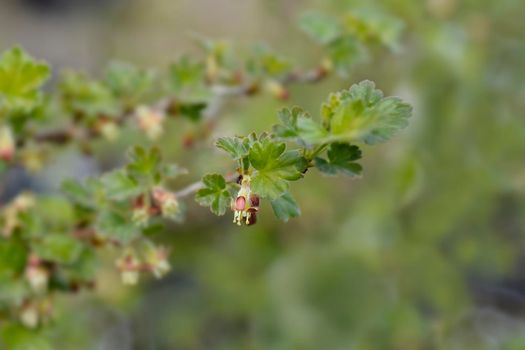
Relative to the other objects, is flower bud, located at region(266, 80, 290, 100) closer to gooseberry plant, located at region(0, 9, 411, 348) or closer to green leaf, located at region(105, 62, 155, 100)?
gooseberry plant, located at region(0, 9, 411, 348)

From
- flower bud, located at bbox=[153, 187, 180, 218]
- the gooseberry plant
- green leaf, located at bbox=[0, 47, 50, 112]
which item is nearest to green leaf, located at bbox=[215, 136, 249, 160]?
the gooseberry plant

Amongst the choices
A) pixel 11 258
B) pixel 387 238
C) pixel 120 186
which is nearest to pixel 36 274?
pixel 11 258

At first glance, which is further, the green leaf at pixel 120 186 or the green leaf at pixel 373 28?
the green leaf at pixel 373 28

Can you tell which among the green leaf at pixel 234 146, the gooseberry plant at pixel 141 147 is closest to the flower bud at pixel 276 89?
the gooseberry plant at pixel 141 147

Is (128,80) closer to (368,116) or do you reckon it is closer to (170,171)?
(170,171)

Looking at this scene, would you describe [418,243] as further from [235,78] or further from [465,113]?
[235,78]

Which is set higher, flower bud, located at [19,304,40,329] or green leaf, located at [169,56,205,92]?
green leaf, located at [169,56,205,92]

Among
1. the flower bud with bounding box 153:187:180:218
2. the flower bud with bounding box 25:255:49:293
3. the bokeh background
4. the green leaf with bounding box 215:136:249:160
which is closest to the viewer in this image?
the green leaf with bounding box 215:136:249:160

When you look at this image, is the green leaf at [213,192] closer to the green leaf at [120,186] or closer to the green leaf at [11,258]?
the green leaf at [120,186]
